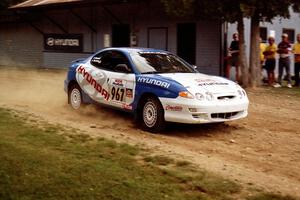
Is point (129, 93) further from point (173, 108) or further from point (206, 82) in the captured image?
point (206, 82)

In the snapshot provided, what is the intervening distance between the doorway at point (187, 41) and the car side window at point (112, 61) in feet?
33.0

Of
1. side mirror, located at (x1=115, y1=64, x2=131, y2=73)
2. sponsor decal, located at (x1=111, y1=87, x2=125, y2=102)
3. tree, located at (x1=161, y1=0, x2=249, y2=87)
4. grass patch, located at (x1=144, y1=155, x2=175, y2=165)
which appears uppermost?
tree, located at (x1=161, y1=0, x2=249, y2=87)

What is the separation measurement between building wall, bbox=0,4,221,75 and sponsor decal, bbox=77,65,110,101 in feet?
31.2

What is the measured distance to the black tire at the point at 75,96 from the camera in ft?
36.7

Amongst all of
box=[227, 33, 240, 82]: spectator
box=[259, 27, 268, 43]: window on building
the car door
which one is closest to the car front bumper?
the car door

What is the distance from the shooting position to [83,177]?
18.8 feet

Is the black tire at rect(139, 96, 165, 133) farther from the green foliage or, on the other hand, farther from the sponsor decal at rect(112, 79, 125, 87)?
the green foliage

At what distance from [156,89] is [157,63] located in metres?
1.16

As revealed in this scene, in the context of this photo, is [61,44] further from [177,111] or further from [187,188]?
[187,188]

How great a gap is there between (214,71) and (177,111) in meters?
11.3

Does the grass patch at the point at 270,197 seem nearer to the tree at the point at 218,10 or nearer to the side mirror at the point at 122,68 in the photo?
the side mirror at the point at 122,68

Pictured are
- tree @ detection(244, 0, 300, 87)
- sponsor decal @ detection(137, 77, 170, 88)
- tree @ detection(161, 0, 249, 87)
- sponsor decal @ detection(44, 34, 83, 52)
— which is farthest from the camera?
sponsor decal @ detection(44, 34, 83, 52)

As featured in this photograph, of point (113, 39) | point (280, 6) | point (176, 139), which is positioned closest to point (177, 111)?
point (176, 139)

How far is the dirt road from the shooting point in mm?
6398
